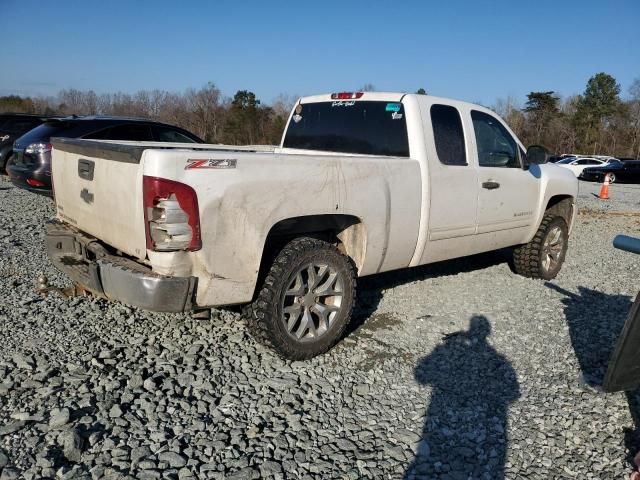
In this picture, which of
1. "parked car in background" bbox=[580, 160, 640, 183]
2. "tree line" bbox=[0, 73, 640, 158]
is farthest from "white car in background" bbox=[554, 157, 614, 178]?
"tree line" bbox=[0, 73, 640, 158]

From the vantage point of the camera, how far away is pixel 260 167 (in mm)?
3223

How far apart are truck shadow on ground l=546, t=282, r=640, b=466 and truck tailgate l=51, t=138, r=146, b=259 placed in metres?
3.20

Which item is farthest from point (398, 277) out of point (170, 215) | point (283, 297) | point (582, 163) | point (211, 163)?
point (582, 163)

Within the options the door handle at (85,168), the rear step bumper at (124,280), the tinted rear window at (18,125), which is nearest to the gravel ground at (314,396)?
the rear step bumper at (124,280)

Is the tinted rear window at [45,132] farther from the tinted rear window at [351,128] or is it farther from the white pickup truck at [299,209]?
the tinted rear window at [351,128]

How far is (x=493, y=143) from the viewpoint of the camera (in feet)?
17.4

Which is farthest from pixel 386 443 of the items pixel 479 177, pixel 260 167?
pixel 479 177

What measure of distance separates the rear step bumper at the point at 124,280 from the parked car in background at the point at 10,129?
34.4ft

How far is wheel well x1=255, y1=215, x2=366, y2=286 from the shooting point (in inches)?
143

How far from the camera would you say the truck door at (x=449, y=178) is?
14.6ft

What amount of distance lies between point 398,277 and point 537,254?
5.57 ft

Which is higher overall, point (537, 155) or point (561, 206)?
point (537, 155)

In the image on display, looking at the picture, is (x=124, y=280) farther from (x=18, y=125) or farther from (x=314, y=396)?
(x=18, y=125)

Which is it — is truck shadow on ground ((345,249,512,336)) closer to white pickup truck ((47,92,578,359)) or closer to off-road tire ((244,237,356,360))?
off-road tire ((244,237,356,360))
